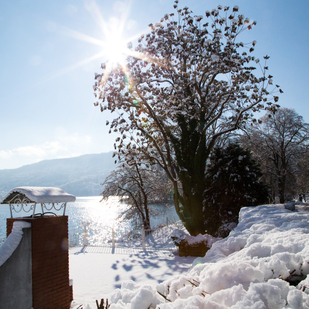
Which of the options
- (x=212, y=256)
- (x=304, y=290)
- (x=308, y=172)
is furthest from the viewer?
(x=308, y=172)

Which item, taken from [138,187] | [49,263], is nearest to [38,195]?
[49,263]

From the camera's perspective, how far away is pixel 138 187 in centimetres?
2244

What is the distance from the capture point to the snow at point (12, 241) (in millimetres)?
4493

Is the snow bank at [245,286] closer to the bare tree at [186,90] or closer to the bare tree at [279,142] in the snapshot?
the bare tree at [186,90]

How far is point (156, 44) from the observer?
12.6 m

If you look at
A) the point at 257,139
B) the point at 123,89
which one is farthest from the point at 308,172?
the point at 123,89

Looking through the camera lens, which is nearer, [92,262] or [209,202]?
[92,262]

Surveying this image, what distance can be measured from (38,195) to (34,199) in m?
0.12

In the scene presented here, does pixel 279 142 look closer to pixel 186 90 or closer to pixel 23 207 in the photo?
pixel 186 90

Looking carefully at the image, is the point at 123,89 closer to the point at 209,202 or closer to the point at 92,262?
the point at 209,202

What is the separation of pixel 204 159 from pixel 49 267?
379 inches

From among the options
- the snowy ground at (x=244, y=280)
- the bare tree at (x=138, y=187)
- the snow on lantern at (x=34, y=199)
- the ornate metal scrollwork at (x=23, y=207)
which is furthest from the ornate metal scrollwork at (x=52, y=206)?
the bare tree at (x=138, y=187)

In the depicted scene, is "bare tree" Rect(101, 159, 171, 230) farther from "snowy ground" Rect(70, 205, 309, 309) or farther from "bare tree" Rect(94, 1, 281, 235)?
"snowy ground" Rect(70, 205, 309, 309)

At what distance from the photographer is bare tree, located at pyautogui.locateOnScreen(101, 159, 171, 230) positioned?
21562 millimetres
